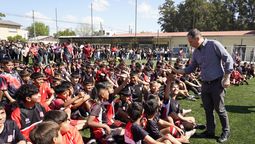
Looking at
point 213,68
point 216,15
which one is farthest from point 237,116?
point 216,15

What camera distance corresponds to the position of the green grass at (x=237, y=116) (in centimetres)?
539

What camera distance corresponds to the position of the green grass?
17.7ft

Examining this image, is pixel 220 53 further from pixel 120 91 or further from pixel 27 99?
pixel 27 99

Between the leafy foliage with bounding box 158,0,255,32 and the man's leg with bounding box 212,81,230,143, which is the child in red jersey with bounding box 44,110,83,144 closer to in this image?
the man's leg with bounding box 212,81,230,143

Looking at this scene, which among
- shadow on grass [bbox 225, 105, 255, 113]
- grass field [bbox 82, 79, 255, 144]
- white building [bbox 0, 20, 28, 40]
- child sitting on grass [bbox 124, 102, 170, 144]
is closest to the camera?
child sitting on grass [bbox 124, 102, 170, 144]

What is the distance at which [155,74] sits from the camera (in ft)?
34.4

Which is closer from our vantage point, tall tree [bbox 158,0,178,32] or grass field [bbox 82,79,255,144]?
grass field [bbox 82,79,255,144]

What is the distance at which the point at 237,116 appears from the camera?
7223 mm

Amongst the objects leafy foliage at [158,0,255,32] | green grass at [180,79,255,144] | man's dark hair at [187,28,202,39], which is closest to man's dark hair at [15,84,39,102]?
man's dark hair at [187,28,202,39]

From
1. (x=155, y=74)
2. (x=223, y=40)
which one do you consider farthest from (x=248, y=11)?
(x=155, y=74)

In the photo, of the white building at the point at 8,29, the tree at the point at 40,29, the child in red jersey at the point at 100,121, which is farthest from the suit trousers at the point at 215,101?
the tree at the point at 40,29

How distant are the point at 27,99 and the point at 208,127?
340cm

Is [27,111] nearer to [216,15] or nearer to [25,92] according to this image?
[25,92]

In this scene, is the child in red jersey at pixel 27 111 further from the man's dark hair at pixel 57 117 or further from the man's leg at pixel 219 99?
the man's leg at pixel 219 99
